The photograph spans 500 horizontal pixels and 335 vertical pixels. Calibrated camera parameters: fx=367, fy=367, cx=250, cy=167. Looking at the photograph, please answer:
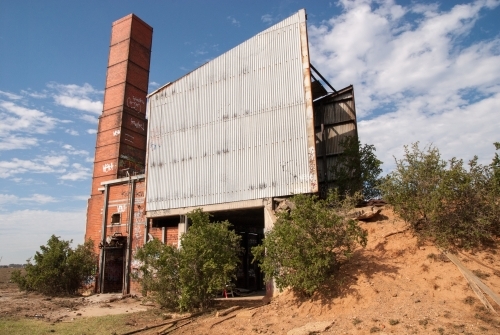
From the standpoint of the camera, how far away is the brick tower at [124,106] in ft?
88.3

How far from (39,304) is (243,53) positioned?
14.7 metres

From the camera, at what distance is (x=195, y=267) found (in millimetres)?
12445

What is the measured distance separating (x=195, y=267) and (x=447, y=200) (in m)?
8.19

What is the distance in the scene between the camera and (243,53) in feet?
55.3

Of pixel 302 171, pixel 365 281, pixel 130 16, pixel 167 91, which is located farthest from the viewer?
pixel 130 16

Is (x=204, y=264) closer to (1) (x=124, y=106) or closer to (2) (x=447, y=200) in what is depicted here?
(2) (x=447, y=200)

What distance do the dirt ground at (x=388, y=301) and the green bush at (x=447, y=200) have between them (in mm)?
506

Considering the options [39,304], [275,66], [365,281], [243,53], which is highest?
[243,53]

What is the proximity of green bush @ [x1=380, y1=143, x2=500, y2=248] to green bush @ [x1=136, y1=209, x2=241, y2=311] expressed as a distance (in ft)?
18.9

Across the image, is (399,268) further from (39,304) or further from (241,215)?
(39,304)

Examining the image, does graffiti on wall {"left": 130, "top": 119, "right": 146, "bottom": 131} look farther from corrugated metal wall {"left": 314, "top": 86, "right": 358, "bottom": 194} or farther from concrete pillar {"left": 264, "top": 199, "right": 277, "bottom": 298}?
concrete pillar {"left": 264, "top": 199, "right": 277, "bottom": 298}

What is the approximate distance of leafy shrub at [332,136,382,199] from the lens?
1648 cm

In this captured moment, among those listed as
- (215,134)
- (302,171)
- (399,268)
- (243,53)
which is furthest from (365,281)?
(243,53)

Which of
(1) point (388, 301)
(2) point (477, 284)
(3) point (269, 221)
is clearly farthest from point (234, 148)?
(2) point (477, 284)
